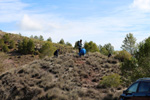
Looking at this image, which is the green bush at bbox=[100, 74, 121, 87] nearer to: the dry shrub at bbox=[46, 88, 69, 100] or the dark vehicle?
the dry shrub at bbox=[46, 88, 69, 100]

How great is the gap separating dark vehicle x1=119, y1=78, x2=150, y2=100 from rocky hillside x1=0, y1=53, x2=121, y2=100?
14.9 ft

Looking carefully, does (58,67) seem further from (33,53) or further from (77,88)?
(33,53)

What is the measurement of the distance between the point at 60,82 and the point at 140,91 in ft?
27.6

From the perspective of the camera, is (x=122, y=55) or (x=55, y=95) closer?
(x=55, y=95)

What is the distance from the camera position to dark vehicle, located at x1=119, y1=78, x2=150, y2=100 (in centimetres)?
688

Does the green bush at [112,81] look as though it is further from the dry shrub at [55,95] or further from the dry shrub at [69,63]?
the dry shrub at [69,63]

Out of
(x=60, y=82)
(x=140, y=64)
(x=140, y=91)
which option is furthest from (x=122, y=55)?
(x=140, y=91)

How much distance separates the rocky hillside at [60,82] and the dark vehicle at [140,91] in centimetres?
454

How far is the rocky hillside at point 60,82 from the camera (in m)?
12.9

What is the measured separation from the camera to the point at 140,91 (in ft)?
23.7

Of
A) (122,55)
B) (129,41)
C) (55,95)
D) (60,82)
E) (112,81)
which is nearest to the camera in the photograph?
(55,95)

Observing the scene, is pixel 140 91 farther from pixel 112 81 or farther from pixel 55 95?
pixel 112 81

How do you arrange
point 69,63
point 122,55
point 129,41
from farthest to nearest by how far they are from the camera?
point 129,41 < point 122,55 < point 69,63

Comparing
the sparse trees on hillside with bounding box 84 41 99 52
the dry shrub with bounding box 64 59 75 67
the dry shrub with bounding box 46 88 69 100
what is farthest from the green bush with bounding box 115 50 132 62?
the sparse trees on hillside with bounding box 84 41 99 52
